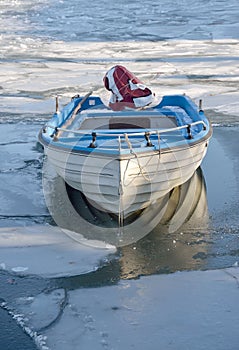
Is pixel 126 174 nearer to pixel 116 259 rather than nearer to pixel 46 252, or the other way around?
pixel 116 259

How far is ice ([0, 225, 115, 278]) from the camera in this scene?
18.7 feet

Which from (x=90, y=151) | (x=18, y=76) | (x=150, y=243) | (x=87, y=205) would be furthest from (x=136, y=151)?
(x=18, y=76)

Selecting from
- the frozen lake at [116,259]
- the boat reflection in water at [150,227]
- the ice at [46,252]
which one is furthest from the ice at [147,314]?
the ice at [46,252]

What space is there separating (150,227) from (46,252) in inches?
48.7

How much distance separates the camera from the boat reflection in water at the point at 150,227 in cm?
588

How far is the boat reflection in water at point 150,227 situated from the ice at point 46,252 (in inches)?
6.8

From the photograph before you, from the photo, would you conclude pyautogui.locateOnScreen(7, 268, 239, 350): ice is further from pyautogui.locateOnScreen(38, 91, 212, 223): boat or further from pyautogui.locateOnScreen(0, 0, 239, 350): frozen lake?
pyautogui.locateOnScreen(38, 91, 212, 223): boat

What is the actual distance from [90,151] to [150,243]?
1095mm

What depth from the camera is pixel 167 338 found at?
4602mm

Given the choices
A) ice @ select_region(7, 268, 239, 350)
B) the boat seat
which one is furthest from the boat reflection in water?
the boat seat

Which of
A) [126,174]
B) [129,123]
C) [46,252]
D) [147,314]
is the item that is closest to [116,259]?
[46,252]

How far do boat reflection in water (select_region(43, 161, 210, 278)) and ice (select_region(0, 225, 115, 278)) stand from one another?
0.56ft

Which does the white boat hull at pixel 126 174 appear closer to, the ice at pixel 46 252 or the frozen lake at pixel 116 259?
the frozen lake at pixel 116 259

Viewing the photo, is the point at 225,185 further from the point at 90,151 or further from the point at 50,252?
the point at 50,252
